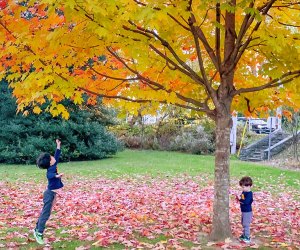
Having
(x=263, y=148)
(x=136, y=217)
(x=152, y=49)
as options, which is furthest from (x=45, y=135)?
(x=152, y=49)

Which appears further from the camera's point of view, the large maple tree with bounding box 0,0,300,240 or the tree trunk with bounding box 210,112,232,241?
the tree trunk with bounding box 210,112,232,241

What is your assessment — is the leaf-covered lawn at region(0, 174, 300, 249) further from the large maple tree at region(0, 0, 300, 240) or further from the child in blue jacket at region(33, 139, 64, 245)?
the large maple tree at region(0, 0, 300, 240)

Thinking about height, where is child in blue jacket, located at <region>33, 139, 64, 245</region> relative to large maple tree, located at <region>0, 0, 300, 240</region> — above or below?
below

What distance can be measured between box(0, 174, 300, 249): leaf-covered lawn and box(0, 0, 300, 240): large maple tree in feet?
2.66

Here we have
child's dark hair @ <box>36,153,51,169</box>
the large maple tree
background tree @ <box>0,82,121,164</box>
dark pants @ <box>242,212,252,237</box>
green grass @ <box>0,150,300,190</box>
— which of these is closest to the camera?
the large maple tree

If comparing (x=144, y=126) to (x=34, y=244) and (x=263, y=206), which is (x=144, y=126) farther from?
(x=34, y=244)

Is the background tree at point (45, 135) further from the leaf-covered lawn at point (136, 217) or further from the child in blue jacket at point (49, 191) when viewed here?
the child in blue jacket at point (49, 191)

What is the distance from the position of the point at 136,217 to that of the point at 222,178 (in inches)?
90.0

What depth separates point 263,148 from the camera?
24.2m

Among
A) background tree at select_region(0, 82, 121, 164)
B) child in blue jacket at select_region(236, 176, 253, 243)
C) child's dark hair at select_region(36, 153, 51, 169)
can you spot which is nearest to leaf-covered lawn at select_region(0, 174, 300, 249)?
child in blue jacket at select_region(236, 176, 253, 243)

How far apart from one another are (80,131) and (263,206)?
43.8ft

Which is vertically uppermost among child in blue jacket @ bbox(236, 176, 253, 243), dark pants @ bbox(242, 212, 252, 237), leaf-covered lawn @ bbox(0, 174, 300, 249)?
child in blue jacket @ bbox(236, 176, 253, 243)

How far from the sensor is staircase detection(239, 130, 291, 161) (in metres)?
22.8

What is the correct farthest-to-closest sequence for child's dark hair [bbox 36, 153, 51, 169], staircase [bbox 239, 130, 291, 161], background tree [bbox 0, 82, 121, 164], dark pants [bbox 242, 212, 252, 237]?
staircase [bbox 239, 130, 291, 161] → background tree [bbox 0, 82, 121, 164] → dark pants [bbox 242, 212, 252, 237] → child's dark hair [bbox 36, 153, 51, 169]
